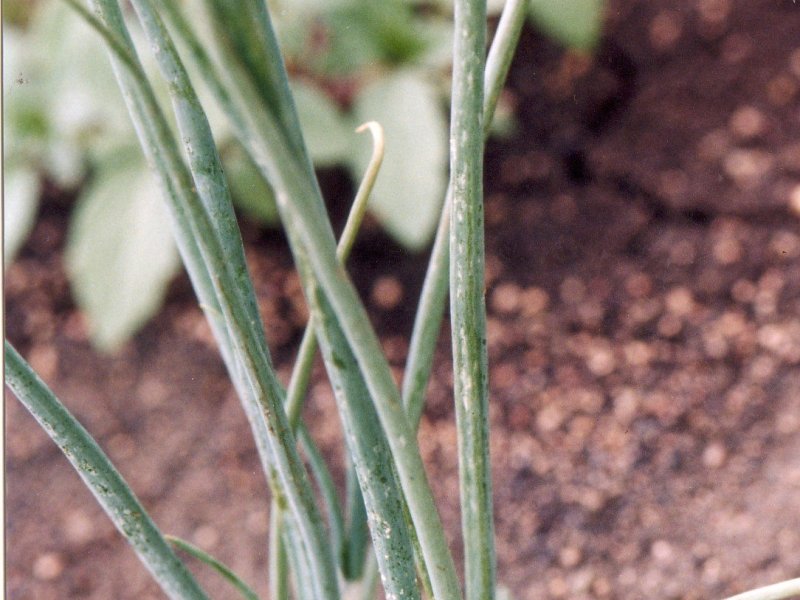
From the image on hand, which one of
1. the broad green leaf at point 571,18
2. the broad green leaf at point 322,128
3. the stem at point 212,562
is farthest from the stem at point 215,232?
the broad green leaf at point 571,18

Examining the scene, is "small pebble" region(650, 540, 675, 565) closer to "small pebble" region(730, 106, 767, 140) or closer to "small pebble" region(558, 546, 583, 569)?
"small pebble" region(558, 546, 583, 569)

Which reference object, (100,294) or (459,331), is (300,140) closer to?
(459,331)

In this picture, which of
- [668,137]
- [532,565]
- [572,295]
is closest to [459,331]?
[532,565]

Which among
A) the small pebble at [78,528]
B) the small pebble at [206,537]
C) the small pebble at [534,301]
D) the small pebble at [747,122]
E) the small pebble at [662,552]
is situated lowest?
the small pebble at [662,552]

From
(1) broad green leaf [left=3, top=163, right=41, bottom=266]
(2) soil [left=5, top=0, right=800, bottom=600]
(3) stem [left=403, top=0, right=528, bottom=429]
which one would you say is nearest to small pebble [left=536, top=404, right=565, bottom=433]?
(2) soil [left=5, top=0, right=800, bottom=600]

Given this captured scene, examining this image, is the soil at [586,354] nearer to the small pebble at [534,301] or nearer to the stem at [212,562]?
the small pebble at [534,301]

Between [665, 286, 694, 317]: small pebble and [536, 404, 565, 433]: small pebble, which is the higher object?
[665, 286, 694, 317]: small pebble
